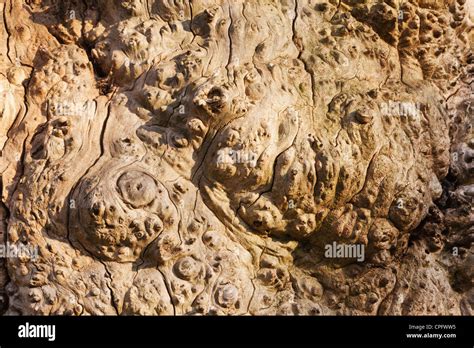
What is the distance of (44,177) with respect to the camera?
440cm

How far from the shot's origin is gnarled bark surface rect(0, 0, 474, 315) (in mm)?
4297

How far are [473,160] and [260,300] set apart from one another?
184cm

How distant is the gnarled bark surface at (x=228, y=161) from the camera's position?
430 cm

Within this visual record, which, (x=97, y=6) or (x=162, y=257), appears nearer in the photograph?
(x=162, y=257)

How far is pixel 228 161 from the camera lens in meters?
4.33

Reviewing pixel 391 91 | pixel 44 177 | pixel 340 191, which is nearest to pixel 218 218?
pixel 340 191

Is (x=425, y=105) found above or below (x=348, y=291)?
above

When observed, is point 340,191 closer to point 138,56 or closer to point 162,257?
point 162,257

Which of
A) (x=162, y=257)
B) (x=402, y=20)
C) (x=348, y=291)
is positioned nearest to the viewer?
(x=162, y=257)

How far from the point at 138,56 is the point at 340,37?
1373 millimetres

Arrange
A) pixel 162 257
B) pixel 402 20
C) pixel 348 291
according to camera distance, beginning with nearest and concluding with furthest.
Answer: pixel 162 257
pixel 348 291
pixel 402 20

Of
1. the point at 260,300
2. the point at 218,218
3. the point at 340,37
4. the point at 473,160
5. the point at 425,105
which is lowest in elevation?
the point at 260,300

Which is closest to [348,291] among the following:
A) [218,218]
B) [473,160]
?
[218,218]

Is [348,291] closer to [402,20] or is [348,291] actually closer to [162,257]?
[162,257]
